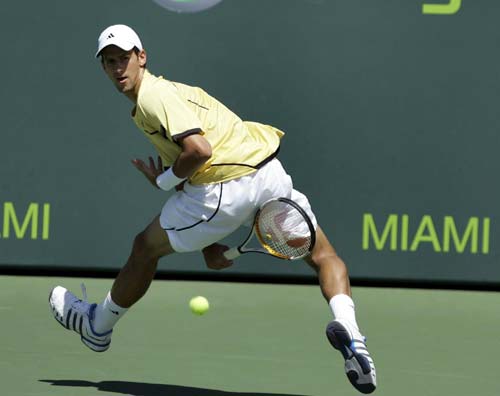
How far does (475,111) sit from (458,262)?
Answer: 2.68ft

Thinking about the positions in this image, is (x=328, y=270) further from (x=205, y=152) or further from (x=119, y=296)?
(x=119, y=296)

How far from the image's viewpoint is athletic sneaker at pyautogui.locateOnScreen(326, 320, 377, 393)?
182 inches

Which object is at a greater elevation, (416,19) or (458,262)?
(416,19)

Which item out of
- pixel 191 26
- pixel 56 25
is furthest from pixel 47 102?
pixel 191 26

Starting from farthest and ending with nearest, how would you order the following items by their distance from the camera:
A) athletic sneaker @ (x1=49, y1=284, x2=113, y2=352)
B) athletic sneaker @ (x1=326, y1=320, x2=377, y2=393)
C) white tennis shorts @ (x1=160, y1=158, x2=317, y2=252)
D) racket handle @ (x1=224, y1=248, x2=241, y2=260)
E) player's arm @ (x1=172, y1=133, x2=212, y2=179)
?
athletic sneaker @ (x1=49, y1=284, x2=113, y2=352)
racket handle @ (x1=224, y1=248, x2=241, y2=260)
white tennis shorts @ (x1=160, y1=158, x2=317, y2=252)
player's arm @ (x1=172, y1=133, x2=212, y2=179)
athletic sneaker @ (x1=326, y1=320, x2=377, y2=393)

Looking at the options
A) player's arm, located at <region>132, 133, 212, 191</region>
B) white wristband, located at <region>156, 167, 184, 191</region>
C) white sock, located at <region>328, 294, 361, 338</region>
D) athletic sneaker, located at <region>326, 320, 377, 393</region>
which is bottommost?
athletic sneaker, located at <region>326, 320, 377, 393</region>

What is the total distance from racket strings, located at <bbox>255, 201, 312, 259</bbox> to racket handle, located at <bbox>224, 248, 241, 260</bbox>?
0.44 feet

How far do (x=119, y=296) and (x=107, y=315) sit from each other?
0.34 ft

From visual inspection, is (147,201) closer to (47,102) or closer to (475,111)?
(47,102)

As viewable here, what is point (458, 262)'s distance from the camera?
7.24 m

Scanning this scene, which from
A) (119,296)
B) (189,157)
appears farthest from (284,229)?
(119,296)

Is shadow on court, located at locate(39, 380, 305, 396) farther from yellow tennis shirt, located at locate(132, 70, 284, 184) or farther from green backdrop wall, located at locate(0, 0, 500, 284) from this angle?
green backdrop wall, located at locate(0, 0, 500, 284)

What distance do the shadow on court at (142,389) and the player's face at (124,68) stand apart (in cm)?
109

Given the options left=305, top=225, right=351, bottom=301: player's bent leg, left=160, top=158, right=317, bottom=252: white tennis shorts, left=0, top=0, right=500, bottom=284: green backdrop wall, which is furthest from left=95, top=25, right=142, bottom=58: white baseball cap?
left=0, top=0, right=500, bottom=284: green backdrop wall
